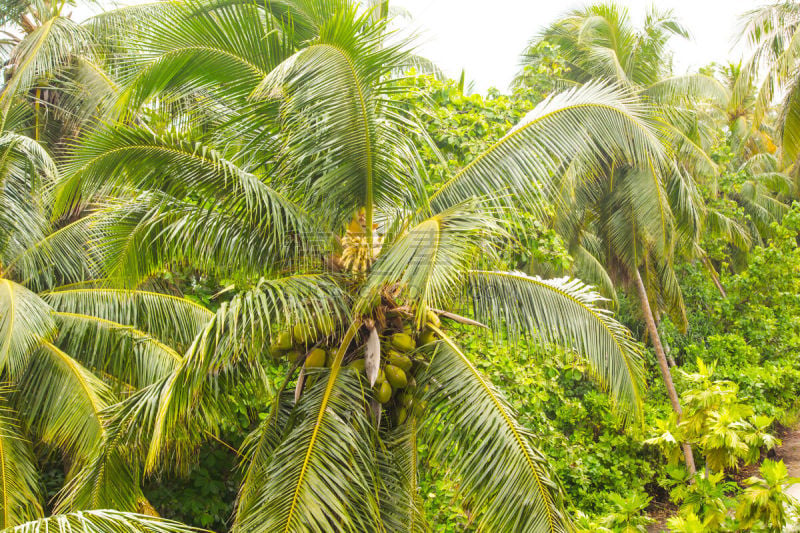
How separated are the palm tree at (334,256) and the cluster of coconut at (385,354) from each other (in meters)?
0.02

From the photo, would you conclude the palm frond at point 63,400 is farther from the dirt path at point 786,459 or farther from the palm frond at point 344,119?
the dirt path at point 786,459

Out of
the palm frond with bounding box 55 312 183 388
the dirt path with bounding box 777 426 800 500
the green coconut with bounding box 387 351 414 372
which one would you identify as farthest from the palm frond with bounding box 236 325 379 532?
the dirt path with bounding box 777 426 800 500

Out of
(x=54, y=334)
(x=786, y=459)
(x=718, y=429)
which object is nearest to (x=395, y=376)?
(x=718, y=429)

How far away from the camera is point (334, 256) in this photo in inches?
183

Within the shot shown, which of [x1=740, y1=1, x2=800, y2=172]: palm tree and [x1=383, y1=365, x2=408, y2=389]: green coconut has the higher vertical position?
[x1=740, y1=1, x2=800, y2=172]: palm tree

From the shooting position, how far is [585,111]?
15.7ft

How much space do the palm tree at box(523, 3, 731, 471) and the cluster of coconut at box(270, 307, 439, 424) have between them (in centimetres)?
759

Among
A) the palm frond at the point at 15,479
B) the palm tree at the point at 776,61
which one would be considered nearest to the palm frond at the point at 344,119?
the palm frond at the point at 15,479

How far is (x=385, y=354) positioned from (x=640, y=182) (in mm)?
8893

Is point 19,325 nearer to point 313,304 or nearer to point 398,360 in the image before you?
point 313,304

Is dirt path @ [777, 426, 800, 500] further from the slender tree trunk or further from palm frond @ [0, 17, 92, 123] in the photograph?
palm frond @ [0, 17, 92, 123]

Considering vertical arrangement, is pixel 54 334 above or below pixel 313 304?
below

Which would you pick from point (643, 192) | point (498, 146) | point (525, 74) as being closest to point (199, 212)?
point (498, 146)

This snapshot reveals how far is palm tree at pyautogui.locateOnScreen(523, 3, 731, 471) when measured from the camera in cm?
1173
